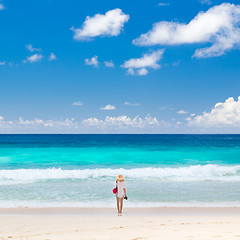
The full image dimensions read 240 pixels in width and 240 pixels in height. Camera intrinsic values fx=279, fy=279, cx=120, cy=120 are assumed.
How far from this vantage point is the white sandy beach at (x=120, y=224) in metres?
7.39

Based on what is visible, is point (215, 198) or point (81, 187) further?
point (81, 187)

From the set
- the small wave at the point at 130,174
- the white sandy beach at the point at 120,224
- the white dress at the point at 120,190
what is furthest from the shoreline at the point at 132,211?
the small wave at the point at 130,174

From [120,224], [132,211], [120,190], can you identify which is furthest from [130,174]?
[120,224]

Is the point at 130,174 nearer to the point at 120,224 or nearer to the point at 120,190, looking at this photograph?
the point at 120,190

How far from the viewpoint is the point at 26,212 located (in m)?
10.8

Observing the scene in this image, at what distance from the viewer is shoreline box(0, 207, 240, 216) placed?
34.3ft

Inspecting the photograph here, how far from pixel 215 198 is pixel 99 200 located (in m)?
5.37

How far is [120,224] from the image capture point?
28.6 feet

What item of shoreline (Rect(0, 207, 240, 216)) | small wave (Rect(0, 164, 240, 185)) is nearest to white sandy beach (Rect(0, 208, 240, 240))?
shoreline (Rect(0, 207, 240, 216))

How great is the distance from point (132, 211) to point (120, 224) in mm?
2259

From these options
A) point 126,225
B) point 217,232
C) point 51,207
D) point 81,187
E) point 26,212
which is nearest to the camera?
point 217,232

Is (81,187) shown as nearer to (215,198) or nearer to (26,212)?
(26,212)

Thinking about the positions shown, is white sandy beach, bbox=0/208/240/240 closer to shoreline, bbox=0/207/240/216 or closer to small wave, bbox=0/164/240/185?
shoreline, bbox=0/207/240/216

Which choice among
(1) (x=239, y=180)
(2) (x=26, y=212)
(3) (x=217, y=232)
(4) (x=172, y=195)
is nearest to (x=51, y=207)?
(2) (x=26, y=212)
